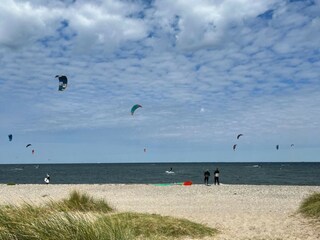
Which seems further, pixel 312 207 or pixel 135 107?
pixel 135 107

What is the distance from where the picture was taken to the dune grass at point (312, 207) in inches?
488

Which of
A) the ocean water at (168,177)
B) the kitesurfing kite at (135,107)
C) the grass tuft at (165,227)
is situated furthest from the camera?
the ocean water at (168,177)

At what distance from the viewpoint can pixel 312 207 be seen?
1285 cm

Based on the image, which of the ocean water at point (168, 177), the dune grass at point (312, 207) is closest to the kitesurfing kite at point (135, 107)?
the dune grass at point (312, 207)

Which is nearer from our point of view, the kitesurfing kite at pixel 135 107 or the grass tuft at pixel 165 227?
the grass tuft at pixel 165 227

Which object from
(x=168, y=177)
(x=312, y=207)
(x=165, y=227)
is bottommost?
(x=165, y=227)

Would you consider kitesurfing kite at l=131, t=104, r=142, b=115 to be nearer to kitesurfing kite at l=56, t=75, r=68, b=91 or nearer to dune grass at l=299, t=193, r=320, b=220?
kitesurfing kite at l=56, t=75, r=68, b=91

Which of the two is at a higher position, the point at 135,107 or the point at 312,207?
the point at 135,107

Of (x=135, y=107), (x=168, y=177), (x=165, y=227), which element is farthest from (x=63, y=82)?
(x=168, y=177)

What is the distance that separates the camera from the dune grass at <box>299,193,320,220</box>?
488 inches

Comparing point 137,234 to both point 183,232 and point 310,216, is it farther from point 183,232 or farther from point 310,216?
point 310,216

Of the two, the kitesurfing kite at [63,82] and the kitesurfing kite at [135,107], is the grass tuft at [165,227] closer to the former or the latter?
the kitesurfing kite at [63,82]

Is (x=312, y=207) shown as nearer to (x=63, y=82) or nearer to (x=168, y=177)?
(x=63, y=82)

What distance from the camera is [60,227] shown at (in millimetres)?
7090
